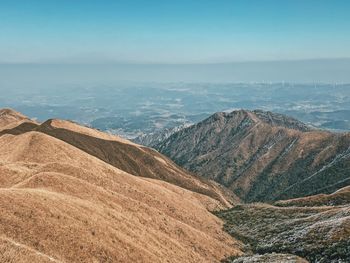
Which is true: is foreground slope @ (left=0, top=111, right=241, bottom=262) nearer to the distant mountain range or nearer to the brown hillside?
the brown hillside

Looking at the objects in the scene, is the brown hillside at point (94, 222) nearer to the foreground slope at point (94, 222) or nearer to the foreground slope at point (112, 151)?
the foreground slope at point (94, 222)

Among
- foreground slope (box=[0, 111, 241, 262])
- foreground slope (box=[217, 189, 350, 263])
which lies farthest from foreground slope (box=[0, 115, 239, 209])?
foreground slope (box=[0, 111, 241, 262])

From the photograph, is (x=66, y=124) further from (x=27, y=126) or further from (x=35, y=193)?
(x=35, y=193)

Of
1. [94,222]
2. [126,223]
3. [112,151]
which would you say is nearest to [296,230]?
[126,223]

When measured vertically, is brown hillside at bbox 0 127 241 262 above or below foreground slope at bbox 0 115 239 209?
above

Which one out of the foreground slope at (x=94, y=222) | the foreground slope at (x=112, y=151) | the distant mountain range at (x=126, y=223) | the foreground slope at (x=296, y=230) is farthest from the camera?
the foreground slope at (x=112, y=151)

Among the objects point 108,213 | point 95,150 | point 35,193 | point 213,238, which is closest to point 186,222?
point 213,238

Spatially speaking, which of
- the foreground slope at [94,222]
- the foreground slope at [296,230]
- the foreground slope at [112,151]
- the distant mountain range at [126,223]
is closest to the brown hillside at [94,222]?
the foreground slope at [94,222]

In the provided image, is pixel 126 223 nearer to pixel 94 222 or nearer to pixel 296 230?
pixel 94 222
